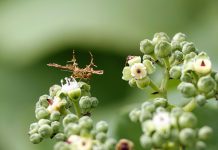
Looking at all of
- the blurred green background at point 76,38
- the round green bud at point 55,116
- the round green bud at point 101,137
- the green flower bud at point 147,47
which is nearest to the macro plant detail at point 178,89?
the green flower bud at point 147,47

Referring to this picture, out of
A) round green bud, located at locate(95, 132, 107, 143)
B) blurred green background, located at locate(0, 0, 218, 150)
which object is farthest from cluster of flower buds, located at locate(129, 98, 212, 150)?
blurred green background, located at locate(0, 0, 218, 150)

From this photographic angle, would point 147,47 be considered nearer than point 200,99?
No

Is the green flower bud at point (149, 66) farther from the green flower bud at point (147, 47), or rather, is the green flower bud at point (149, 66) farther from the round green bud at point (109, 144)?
the round green bud at point (109, 144)

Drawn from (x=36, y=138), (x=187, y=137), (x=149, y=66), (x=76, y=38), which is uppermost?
(x=76, y=38)

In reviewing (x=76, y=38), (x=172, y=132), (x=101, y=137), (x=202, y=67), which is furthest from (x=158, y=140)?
(x=76, y=38)

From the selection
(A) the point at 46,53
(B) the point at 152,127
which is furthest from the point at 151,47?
(A) the point at 46,53

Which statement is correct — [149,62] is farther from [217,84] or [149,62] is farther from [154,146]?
[154,146]

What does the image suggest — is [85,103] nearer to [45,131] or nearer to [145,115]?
[45,131]

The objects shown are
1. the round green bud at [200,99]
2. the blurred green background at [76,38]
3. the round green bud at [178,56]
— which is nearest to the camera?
the round green bud at [200,99]
